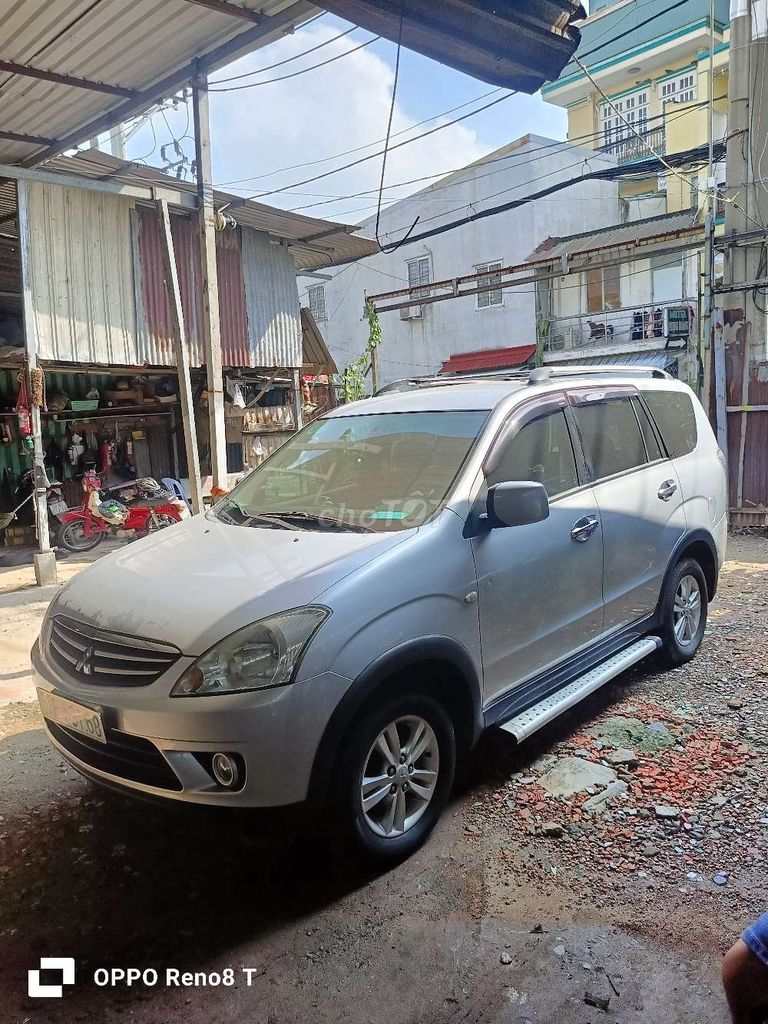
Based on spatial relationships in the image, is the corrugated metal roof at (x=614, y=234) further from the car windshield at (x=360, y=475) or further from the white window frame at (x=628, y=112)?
the car windshield at (x=360, y=475)

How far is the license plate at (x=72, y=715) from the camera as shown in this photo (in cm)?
241

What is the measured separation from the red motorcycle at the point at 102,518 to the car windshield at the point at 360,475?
21.7ft

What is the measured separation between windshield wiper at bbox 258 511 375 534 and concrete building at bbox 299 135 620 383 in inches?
666

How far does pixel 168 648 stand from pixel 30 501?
10.5m

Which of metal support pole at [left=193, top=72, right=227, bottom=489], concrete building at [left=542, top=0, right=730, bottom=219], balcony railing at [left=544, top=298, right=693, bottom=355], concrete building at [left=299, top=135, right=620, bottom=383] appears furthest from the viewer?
concrete building at [left=542, top=0, right=730, bottom=219]

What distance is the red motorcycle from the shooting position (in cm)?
1011

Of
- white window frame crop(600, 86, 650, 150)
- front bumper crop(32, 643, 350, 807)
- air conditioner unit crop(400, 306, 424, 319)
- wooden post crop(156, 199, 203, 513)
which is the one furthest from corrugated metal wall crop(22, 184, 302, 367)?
white window frame crop(600, 86, 650, 150)

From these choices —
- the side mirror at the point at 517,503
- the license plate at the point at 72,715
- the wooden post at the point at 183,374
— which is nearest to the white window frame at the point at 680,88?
the wooden post at the point at 183,374

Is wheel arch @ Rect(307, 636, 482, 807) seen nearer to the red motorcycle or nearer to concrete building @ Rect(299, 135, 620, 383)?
the red motorcycle

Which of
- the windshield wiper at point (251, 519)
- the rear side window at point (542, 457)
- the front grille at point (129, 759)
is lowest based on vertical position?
the front grille at point (129, 759)

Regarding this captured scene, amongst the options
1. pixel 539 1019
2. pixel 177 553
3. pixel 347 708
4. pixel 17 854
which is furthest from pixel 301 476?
pixel 539 1019

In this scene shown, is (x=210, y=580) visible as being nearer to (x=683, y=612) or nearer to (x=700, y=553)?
(x=683, y=612)

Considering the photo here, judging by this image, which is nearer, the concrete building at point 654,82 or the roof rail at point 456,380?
the roof rail at point 456,380

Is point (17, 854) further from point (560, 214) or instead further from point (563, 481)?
point (560, 214)
